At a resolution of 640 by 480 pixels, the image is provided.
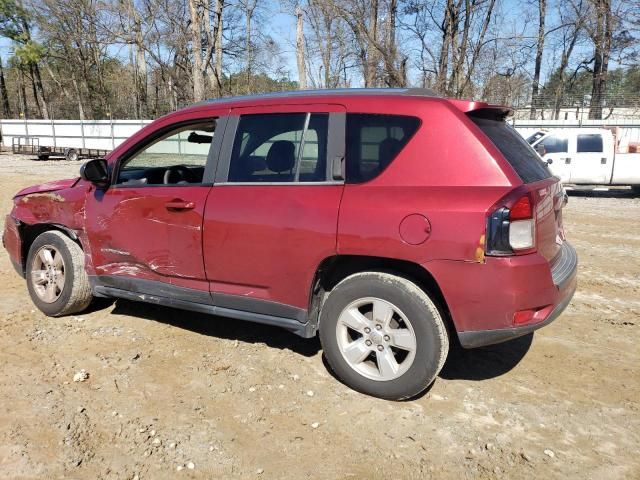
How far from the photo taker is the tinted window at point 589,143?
42.2 feet

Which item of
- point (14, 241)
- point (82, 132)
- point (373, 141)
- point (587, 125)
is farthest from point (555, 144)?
point (82, 132)

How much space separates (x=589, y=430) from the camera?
288 cm

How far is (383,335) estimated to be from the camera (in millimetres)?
3102

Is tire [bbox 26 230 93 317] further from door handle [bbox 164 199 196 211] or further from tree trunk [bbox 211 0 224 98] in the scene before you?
tree trunk [bbox 211 0 224 98]

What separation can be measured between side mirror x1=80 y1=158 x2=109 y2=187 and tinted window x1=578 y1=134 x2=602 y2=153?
40.5 ft

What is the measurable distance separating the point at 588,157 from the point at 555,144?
85 centimetres

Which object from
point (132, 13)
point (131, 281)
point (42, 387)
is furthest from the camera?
point (132, 13)

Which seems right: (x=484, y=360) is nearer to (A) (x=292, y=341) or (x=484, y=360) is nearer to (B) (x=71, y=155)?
(A) (x=292, y=341)

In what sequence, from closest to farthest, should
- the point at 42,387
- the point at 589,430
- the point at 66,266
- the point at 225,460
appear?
the point at 225,460 < the point at 589,430 < the point at 42,387 < the point at 66,266

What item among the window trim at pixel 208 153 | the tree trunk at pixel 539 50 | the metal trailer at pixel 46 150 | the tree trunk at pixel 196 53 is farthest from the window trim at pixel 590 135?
the metal trailer at pixel 46 150

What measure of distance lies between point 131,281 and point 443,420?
251cm

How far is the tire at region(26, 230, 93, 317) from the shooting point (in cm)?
430

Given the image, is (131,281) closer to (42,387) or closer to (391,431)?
(42,387)

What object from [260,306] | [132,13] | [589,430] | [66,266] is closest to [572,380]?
[589,430]
